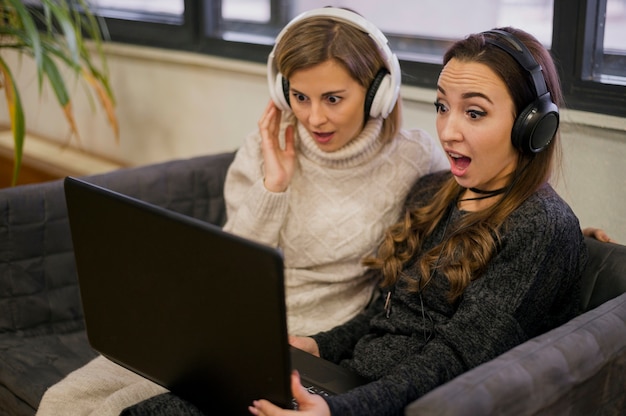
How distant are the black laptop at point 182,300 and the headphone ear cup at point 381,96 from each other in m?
0.63

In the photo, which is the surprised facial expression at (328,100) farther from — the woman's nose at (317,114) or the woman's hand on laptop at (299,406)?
the woman's hand on laptop at (299,406)

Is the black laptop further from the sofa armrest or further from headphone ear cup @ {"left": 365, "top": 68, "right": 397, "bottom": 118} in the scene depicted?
headphone ear cup @ {"left": 365, "top": 68, "right": 397, "bottom": 118}

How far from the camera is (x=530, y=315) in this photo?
1.40 meters

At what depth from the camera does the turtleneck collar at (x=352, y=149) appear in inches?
68.3

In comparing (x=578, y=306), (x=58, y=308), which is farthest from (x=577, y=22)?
(x=58, y=308)

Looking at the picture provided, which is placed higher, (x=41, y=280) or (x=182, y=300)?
(x=182, y=300)

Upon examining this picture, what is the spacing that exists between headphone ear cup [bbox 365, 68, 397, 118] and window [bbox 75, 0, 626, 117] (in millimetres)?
457

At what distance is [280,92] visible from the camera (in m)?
1.74

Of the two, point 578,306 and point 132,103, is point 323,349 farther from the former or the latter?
point 132,103

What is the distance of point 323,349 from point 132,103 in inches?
64.9

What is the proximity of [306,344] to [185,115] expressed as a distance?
4.57ft

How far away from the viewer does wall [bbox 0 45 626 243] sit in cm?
186

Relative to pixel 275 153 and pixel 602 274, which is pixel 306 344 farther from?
pixel 602 274

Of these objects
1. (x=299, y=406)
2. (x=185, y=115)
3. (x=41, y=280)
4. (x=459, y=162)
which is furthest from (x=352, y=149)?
(x=185, y=115)
